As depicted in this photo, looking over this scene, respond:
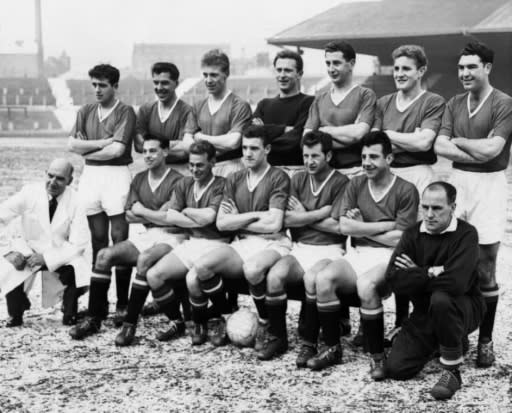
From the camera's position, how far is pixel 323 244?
521cm

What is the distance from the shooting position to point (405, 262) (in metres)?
4.48

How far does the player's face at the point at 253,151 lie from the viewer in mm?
5258

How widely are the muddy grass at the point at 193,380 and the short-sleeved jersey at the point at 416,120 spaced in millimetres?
1398

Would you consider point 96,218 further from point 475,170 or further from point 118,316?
point 475,170

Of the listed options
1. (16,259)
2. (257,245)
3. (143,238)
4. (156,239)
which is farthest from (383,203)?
(16,259)

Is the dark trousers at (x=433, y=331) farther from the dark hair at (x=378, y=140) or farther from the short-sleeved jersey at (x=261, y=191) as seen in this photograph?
the short-sleeved jersey at (x=261, y=191)

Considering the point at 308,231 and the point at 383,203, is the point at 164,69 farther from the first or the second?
the point at 383,203

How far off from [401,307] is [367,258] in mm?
536

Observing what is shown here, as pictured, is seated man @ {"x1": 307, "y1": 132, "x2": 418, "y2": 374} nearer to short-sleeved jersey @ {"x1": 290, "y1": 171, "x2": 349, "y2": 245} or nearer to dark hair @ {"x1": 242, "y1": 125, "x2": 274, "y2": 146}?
short-sleeved jersey @ {"x1": 290, "y1": 171, "x2": 349, "y2": 245}

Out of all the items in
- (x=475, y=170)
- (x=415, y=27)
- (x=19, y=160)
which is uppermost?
(x=415, y=27)

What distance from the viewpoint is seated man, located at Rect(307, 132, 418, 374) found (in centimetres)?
466

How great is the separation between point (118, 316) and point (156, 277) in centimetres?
71

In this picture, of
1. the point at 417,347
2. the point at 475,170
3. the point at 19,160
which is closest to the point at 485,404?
the point at 417,347

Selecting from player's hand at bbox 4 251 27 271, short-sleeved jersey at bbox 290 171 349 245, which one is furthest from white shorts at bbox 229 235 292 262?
player's hand at bbox 4 251 27 271
